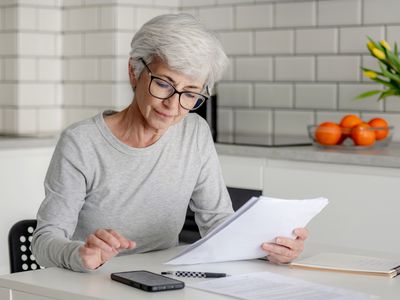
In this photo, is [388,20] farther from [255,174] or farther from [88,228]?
[88,228]

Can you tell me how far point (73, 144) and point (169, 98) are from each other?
0.29 meters

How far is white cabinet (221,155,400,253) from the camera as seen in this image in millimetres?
3088

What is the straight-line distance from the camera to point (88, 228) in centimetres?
238

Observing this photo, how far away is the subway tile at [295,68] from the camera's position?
393 centimetres

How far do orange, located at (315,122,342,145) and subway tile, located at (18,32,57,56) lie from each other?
1489mm

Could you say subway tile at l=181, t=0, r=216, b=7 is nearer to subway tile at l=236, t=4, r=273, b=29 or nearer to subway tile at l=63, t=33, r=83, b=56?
subway tile at l=236, t=4, r=273, b=29

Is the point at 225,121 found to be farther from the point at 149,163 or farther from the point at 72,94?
the point at 149,163

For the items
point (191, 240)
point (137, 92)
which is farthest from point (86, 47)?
point (137, 92)

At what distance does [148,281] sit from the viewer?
5.91ft

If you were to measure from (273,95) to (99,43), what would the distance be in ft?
2.81

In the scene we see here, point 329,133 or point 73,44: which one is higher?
point 73,44

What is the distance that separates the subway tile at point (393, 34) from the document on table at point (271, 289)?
1.93 metres

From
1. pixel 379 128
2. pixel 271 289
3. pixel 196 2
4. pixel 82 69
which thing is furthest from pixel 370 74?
pixel 271 289

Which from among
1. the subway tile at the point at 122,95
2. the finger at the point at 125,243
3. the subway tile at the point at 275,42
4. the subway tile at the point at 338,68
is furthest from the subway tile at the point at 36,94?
the finger at the point at 125,243
